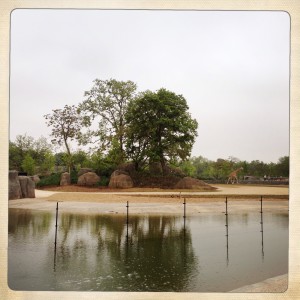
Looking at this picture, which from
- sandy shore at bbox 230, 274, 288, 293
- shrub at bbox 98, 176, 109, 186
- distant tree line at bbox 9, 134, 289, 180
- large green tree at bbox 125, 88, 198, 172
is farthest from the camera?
shrub at bbox 98, 176, 109, 186

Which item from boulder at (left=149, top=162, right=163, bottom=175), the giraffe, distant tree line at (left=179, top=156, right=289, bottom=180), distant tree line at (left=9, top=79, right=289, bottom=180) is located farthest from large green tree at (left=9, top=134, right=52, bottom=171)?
the giraffe

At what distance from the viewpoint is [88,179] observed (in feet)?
17.1

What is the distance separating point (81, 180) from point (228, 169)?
2.05 meters

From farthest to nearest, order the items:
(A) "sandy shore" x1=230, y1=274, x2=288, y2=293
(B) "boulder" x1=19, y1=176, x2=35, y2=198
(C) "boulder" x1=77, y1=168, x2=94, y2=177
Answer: (B) "boulder" x1=19, y1=176, x2=35, y2=198, (C) "boulder" x1=77, y1=168, x2=94, y2=177, (A) "sandy shore" x1=230, y1=274, x2=288, y2=293

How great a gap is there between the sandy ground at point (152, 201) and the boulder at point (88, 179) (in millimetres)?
151

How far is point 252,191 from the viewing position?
4.83 m

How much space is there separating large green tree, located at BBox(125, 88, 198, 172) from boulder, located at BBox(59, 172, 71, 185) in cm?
94

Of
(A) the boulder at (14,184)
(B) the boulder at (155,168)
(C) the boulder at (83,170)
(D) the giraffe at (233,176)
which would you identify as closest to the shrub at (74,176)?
(C) the boulder at (83,170)

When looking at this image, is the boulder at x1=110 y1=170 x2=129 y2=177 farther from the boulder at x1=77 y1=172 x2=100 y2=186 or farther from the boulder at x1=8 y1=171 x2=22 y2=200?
the boulder at x1=8 y1=171 x2=22 y2=200

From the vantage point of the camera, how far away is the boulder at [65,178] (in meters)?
5.10

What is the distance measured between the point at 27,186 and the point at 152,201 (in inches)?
72.2

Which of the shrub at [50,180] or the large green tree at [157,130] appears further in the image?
the shrub at [50,180]

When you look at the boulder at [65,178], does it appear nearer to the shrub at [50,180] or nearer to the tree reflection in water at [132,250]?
the shrub at [50,180]

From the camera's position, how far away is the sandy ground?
497 cm
